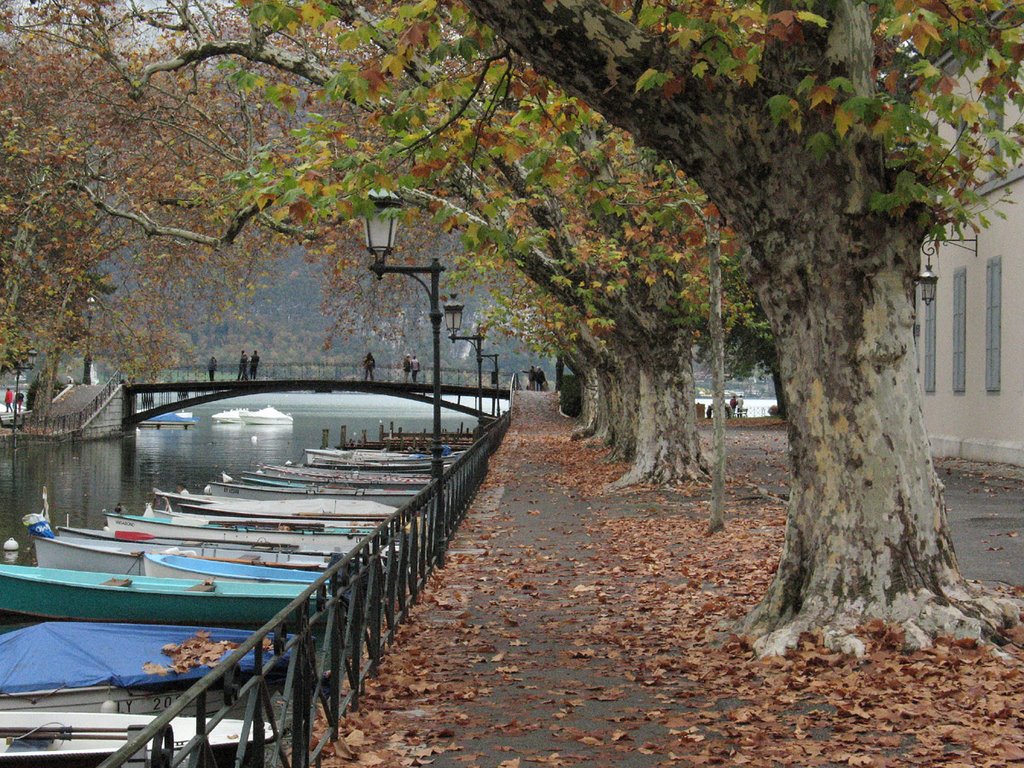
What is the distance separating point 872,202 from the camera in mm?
7391

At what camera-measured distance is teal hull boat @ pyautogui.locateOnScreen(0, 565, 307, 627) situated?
532 inches

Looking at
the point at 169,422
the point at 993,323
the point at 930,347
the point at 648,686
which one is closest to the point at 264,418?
the point at 169,422

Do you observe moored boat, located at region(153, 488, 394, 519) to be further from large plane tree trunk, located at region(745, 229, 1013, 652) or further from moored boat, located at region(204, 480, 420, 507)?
large plane tree trunk, located at region(745, 229, 1013, 652)

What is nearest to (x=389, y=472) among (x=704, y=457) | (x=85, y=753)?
(x=704, y=457)

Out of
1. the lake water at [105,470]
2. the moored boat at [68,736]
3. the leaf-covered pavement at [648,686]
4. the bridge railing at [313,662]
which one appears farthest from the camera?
the lake water at [105,470]

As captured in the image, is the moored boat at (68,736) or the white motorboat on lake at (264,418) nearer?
the moored boat at (68,736)

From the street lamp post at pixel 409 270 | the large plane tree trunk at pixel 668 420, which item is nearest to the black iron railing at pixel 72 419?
the large plane tree trunk at pixel 668 420

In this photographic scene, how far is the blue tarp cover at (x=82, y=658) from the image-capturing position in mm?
9719

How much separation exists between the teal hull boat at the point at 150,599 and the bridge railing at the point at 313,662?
11.1 ft

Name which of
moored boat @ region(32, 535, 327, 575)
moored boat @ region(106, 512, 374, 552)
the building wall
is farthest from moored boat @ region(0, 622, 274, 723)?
the building wall

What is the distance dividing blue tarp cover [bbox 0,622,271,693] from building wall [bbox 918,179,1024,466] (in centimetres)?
1609

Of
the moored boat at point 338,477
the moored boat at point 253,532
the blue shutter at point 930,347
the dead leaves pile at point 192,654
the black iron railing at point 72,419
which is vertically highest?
the blue shutter at point 930,347

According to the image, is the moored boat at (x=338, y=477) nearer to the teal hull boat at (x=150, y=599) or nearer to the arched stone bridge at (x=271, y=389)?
the teal hull boat at (x=150, y=599)

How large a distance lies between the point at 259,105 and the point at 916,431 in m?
18.1
